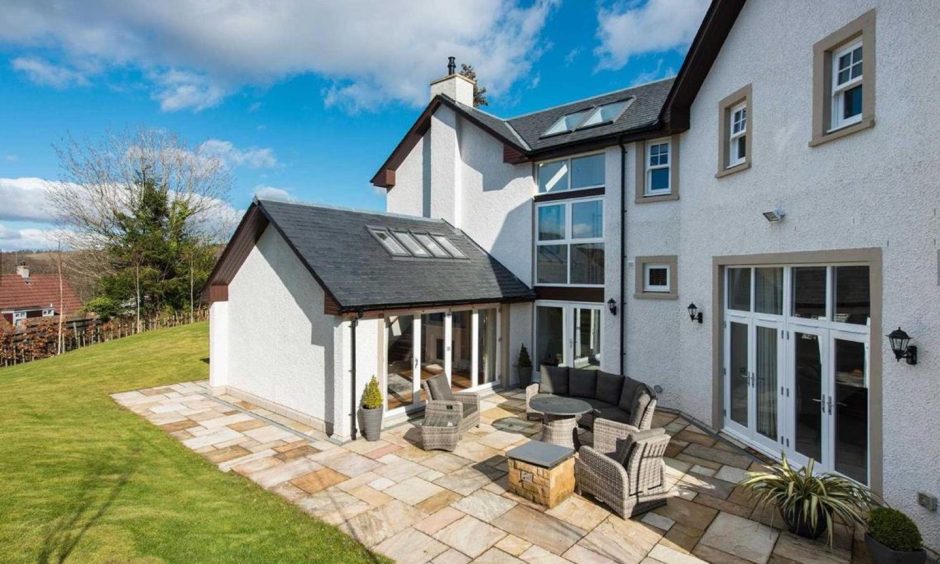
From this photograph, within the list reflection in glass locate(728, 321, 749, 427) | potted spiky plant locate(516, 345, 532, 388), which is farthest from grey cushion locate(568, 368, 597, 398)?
potted spiky plant locate(516, 345, 532, 388)

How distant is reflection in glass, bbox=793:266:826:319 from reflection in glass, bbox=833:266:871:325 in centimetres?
28

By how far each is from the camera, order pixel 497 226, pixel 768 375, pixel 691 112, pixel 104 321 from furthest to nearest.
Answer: pixel 104 321 → pixel 497 226 → pixel 691 112 → pixel 768 375

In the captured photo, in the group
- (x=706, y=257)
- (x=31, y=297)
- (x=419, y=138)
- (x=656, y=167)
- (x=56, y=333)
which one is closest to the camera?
(x=706, y=257)

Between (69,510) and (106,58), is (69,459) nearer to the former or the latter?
(69,510)

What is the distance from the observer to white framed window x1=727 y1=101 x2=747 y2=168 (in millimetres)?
9492

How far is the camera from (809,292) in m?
7.89

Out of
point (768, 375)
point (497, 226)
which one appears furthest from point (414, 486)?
point (497, 226)

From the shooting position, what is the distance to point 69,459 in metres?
8.30

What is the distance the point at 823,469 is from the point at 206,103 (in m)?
27.5

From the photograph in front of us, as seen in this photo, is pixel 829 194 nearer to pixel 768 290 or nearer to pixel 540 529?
pixel 768 290

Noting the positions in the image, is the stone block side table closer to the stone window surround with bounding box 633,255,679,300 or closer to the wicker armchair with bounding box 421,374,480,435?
the wicker armchair with bounding box 421,374,480,435

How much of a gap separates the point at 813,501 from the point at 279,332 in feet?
36.0

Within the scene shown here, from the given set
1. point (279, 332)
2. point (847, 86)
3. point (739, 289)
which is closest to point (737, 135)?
point (847, 86)

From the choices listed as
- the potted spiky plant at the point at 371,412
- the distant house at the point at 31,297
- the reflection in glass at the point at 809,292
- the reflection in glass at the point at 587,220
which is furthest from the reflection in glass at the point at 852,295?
the distant house at the point at 31,297
